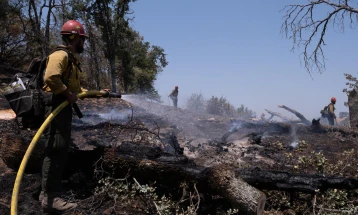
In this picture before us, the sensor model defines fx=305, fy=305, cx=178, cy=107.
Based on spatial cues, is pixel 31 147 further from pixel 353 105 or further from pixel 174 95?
pixel 174 95

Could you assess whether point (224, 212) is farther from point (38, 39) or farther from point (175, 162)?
point (38, 39)

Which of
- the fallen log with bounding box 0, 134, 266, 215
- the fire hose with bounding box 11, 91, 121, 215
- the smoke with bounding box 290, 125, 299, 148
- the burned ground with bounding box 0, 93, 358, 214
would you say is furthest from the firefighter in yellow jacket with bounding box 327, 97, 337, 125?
the fire hose with bounding box 11, 91, 121, 215

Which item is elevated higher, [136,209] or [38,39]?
[38,39]

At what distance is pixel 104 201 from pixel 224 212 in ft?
4.67

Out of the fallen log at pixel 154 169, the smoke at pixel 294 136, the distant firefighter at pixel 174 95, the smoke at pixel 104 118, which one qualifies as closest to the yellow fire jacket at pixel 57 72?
the fallen log at pixel 154 169

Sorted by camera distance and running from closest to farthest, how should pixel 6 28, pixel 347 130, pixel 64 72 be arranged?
pixel 64 72 → pixel 347 130 → pixel 6 28

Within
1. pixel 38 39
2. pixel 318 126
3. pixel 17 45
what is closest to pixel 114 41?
pixel 38 39

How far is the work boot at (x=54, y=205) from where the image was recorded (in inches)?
128

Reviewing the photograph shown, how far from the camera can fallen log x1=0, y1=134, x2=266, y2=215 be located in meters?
3.25

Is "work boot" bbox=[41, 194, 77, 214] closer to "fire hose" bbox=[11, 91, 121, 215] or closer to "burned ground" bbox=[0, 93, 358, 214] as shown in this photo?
"burned ground" bbox=[0, 93, 358, 214]

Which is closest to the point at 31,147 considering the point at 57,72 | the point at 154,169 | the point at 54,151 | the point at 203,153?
the point at 54,151

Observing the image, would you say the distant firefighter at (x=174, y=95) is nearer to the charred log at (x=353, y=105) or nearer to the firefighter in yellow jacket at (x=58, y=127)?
the charred log at (x=353, y=105)

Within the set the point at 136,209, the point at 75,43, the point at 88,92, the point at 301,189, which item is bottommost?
the point at 136,209

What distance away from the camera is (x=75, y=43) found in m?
3.47
